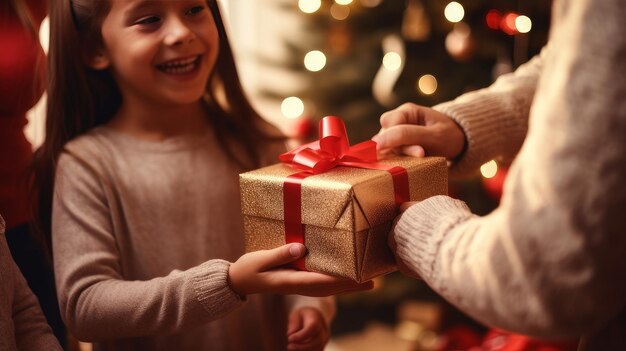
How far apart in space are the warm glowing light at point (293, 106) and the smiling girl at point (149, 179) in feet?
4.37

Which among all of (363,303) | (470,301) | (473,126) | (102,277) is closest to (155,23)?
(102,277)

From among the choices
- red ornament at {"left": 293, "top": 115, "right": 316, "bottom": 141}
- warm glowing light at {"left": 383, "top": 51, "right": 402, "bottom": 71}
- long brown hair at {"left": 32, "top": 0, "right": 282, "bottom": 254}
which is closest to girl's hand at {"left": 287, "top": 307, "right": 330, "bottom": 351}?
long brown hair at {"left": 32, "top": 0, "right": 282, "bottom": 254}

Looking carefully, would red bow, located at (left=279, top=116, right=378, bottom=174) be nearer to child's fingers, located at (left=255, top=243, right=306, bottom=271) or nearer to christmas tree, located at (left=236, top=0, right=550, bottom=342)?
child's fingers, located at (left=255, top=243, right=306, bottom=271)

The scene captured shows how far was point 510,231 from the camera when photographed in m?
0.66

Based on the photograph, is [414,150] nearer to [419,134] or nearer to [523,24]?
[419,134]

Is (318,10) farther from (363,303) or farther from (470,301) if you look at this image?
(470,301)

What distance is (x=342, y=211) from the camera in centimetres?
90

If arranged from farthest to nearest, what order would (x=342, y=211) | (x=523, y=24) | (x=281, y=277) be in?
(x=523, y=24)
(x=281, y=277)
(x=342, y=211)

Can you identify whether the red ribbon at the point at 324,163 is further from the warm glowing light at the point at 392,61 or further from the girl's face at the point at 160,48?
Result: the warm glowing light at the point at 392,61

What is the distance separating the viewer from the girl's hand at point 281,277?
981 mm

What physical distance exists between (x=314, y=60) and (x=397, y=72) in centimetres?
40

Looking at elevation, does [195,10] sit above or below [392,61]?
above

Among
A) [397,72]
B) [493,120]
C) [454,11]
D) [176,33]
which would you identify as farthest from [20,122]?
[454,11]

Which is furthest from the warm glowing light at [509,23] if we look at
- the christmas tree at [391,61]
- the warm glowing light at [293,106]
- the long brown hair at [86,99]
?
the long brown hair at [86,99]
